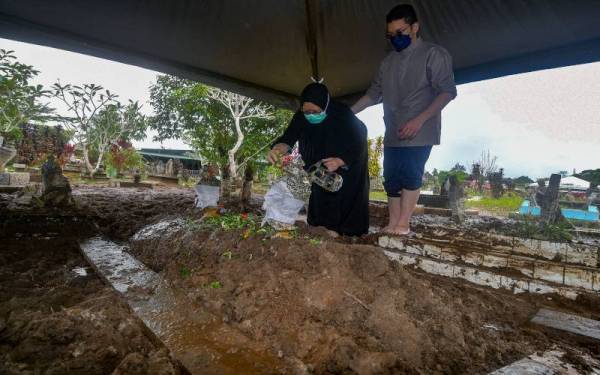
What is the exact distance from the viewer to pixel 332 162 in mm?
2855

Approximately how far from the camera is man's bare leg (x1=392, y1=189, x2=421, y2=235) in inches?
114

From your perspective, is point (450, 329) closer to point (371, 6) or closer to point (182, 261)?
point (182, 261)

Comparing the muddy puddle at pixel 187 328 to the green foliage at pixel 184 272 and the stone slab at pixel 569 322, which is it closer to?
the green foliage at pixel 184 272

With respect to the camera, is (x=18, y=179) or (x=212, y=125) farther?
(x=212, y=125)

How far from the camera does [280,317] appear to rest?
152 centimetres

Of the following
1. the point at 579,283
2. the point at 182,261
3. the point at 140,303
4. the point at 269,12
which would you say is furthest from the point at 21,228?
the point at 579,283

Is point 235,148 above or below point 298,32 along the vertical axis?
below

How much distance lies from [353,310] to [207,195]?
3.17 m

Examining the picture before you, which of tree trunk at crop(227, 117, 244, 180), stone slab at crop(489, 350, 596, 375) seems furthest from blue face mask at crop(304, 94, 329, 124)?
tree trunk at crop(227, 117, 244, 180)

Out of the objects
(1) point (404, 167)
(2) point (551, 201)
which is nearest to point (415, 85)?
(1) point (404, 167)

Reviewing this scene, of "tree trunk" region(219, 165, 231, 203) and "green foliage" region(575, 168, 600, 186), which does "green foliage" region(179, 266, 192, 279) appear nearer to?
"tree trunk" region(219, 165, 231, 203)

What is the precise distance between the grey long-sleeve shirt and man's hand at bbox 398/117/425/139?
0.16 meters

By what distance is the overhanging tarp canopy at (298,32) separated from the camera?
2871 mm

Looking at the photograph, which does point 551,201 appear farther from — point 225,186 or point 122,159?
point 122,159
